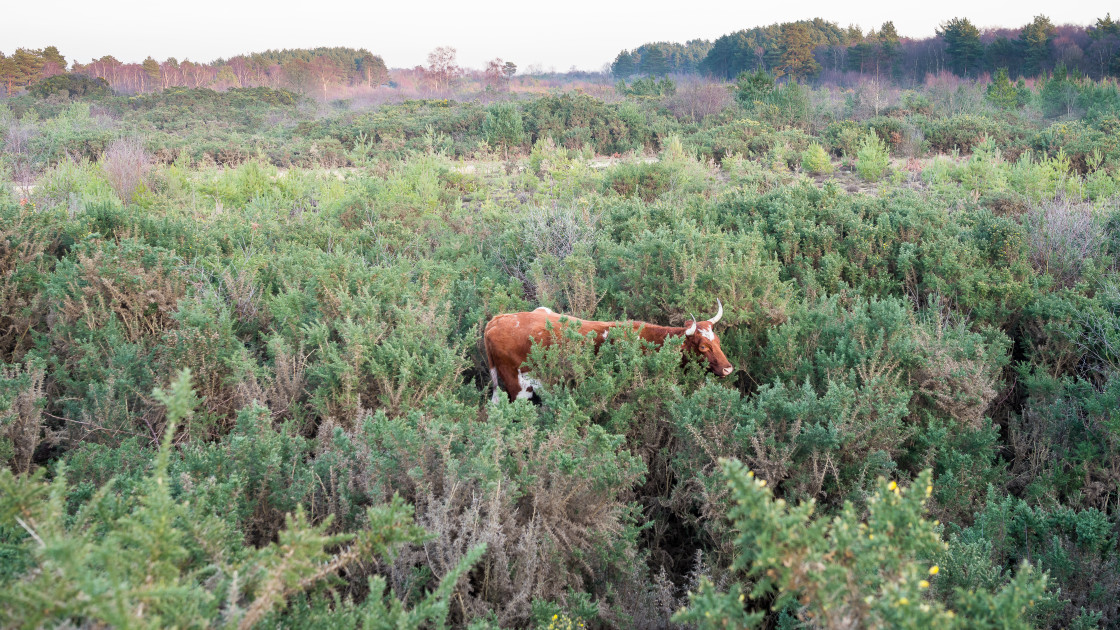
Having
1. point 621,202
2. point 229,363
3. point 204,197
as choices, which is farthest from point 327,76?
point 229,363

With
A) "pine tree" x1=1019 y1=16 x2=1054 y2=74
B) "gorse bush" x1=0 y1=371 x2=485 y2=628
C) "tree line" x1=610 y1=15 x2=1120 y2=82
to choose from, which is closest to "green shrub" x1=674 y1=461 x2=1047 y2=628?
"gorse bush" x1=0 y1=371 x2=485 y2=628

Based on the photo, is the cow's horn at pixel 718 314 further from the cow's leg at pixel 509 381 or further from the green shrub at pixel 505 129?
the green shrub at pixel 505 129

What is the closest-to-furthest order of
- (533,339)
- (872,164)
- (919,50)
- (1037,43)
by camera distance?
(533,339)
(872,164)
(1037,43)
(919,50)

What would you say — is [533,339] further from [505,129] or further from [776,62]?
[776,62]

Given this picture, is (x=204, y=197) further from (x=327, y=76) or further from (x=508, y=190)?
(x=327, y=76)

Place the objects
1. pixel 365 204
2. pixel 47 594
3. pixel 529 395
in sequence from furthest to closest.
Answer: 1. pixel 365 204
2. pixel 529 395
3. pixel 47 594

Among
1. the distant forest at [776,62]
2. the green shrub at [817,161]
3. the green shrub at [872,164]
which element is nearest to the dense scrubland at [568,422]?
the green shrub at [872,164]

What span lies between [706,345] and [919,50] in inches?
1555

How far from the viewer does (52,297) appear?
4.13 m

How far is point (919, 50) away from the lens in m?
35.3

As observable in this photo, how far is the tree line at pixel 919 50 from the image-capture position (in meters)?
27.1

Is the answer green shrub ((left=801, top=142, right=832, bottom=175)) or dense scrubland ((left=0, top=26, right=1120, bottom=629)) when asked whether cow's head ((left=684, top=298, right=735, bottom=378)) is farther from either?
green shrub ((left=801, top=142, right=832, bottom=175))

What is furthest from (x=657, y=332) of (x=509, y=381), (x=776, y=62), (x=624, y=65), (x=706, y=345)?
(x=624, y=65)

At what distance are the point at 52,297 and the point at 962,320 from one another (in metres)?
6.16
